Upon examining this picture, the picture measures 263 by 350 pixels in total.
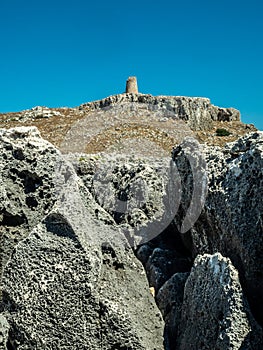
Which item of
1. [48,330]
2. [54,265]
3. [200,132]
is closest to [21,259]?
[54,265]

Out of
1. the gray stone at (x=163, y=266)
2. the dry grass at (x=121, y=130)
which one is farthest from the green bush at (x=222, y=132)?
the gray stone at (x=163, y=266)

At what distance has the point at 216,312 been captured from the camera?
4.83 metres

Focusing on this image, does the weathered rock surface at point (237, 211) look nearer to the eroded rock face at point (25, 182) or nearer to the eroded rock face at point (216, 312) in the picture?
the eroded rock face at point (216, 312)

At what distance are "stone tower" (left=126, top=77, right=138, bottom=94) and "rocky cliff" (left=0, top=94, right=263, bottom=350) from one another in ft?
237

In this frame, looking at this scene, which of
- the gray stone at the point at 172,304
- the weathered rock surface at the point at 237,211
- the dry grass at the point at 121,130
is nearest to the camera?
the weathered rock surface at the point at 237,211

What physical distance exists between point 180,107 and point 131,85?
1542 cm

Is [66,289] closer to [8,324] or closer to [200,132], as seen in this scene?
[8,324]

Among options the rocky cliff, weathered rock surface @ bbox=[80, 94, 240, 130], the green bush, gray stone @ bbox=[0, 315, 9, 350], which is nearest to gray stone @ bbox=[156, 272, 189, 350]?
the rocky cliff

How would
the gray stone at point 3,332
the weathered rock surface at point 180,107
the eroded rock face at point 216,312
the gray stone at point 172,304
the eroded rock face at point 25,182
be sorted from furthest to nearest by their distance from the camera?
the weathered rock surface at point 180,107 < the eroded rock face at point 25,182 < the gray stone at point 172,304 < the gray stone at point 3,332 < the eroded rock face at point 216,312

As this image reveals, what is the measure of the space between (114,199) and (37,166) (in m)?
2.80

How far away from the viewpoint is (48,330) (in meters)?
5.03

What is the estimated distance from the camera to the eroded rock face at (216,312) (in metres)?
4.62

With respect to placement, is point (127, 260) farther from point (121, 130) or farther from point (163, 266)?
point (121, 130)

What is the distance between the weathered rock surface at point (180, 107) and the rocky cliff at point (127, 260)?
54.0 m
